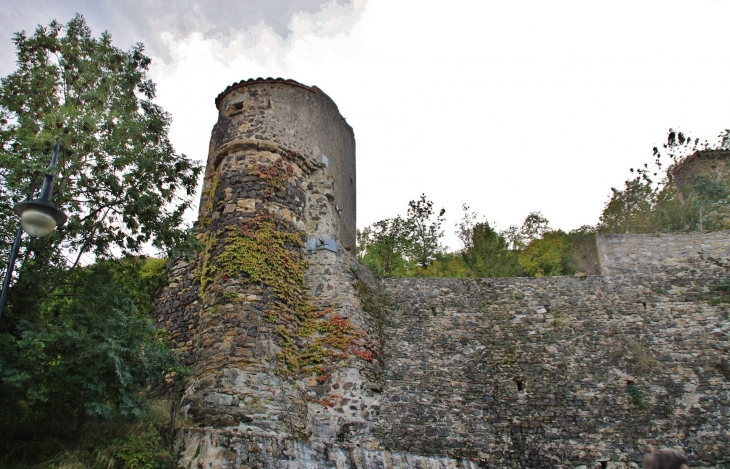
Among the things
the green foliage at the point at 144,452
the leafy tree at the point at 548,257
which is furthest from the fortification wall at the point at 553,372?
the leafy tree at the point at 548,257

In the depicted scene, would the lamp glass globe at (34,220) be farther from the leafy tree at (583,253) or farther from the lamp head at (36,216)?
the leafy tree at (583,253)

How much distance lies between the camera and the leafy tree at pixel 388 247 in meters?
25.3

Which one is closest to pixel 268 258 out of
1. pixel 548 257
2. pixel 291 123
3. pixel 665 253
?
pixel 291 123

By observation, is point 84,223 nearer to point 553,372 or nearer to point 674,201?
point 553,372

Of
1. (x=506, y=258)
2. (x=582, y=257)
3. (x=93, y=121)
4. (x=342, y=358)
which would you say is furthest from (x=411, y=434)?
(x=582, y=257)

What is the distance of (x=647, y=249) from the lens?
14.5 m

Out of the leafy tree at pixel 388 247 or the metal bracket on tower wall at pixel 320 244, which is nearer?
the metal bracket on tower wall at pixel 320 244

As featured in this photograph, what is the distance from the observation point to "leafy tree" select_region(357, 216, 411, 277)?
25.3 m

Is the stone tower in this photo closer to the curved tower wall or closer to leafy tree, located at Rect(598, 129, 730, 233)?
the curved tower wall

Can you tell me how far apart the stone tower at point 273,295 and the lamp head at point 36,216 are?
4.13 m

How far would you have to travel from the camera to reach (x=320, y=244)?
12.5 metres

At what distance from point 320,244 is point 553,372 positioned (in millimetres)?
5750

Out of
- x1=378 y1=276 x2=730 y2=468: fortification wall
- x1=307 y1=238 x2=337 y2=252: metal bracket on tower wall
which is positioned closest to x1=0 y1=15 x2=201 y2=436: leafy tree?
x1=307 y1=238 x2=337 y2=252: metal bracket on tower wall

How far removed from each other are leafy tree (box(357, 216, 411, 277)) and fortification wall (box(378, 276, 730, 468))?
36.5 ft
